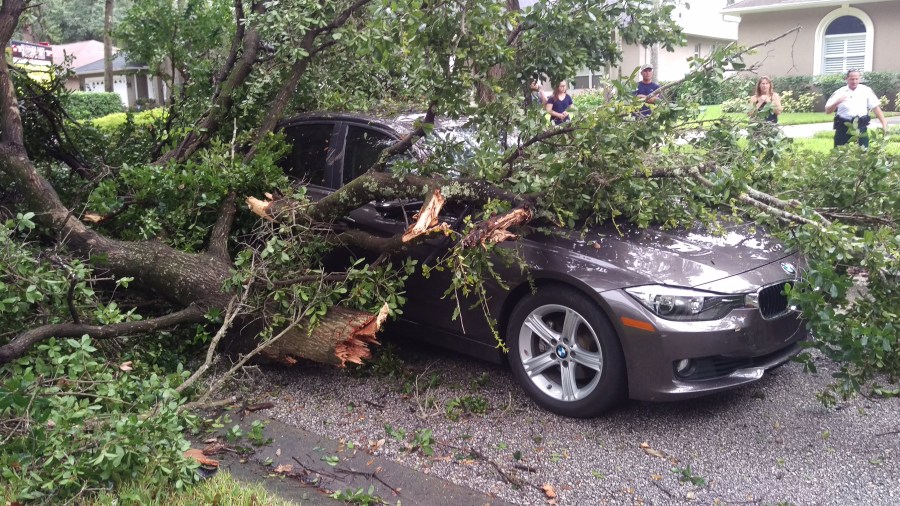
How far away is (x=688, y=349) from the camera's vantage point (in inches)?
165

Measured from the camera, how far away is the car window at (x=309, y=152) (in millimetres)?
6113

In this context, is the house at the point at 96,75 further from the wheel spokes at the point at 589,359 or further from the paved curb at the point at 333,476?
the wheel spokes at the point at 589,359

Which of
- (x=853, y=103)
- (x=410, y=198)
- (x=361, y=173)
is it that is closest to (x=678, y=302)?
(x=410, y=198)

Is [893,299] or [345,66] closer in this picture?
[893,299]

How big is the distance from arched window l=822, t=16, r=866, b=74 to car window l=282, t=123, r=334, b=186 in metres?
Answer: 22.0

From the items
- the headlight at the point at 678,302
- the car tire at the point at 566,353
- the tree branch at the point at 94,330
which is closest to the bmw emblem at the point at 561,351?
the car tire at the point at 566,353

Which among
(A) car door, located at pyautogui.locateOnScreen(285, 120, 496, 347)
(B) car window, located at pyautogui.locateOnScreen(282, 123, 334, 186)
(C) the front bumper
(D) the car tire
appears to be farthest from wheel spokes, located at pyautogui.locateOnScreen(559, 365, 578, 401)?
(B) car window, located at pyautogui.locateOnScreen(282, 123, 334, 186)

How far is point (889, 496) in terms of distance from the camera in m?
3.73

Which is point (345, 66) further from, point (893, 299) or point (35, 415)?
point (893, 299)

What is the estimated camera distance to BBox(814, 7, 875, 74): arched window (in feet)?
77.1

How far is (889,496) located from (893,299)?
94 centimetres

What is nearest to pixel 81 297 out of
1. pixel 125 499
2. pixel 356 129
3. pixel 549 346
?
pixel 125 499

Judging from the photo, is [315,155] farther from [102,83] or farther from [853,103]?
[102,83]

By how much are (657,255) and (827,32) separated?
914 inches
